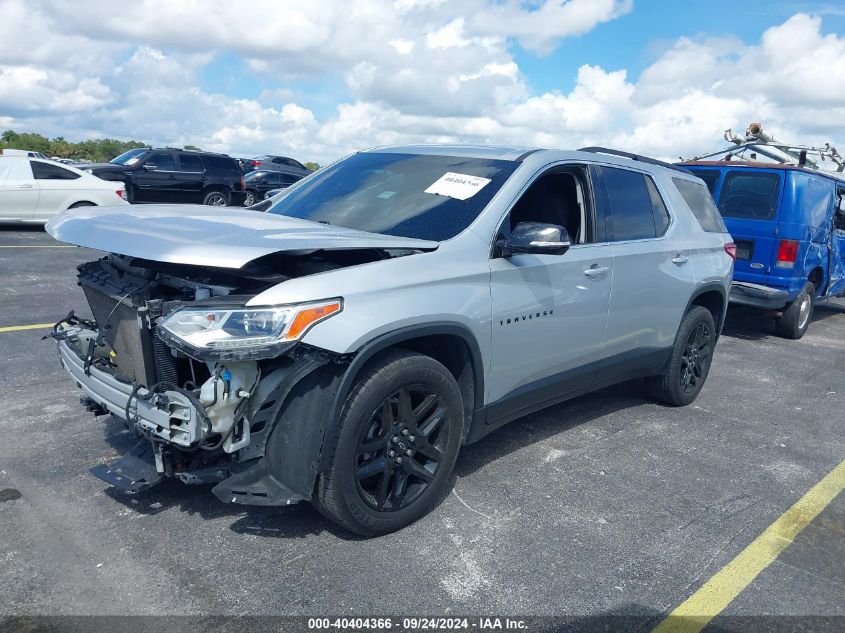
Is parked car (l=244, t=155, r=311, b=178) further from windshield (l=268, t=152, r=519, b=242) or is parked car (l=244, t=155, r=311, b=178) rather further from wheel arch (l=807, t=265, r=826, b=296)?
windshield (l=268, t=152, r=519, b=242)

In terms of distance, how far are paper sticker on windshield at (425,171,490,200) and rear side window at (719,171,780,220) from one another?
19.6 ft

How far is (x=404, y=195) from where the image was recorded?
4.17 m

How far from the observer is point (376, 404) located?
3146mm

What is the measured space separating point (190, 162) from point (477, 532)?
725 inches

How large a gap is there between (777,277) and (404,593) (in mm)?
7271

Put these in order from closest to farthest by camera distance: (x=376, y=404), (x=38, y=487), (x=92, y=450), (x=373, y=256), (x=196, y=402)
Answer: (x=196, y=402) < (x=376, y=404) < (x=373, y=256) < (x=38, y=487) < (x=92, y=450)

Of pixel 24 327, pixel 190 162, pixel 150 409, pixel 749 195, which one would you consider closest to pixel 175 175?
pixel 190 162

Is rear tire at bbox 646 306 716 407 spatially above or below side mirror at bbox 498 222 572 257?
below

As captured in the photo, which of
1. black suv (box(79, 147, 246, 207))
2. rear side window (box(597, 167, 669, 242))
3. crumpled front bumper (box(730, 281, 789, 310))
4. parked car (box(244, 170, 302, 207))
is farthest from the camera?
parked car (box(244, 170, 302, 207))

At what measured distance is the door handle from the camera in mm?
4355

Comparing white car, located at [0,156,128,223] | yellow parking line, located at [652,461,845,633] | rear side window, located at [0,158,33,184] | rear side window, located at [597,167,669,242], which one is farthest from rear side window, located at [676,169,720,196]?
rear side window, located at [0,158,33,184]

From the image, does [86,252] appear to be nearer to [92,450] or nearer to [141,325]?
[92,450]

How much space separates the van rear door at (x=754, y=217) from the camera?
8.62 metres

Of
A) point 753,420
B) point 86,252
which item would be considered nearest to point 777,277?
point 753,420
